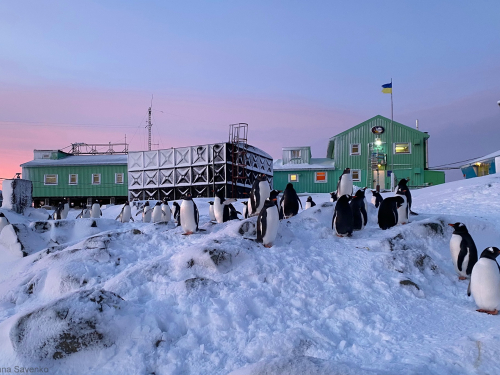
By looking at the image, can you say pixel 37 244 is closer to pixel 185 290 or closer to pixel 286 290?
pixel 185 290

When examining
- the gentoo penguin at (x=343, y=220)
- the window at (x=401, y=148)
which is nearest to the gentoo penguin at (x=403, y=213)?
the gentoo penguin at (x=343, y=220)

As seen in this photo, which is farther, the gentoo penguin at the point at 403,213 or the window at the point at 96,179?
the window at the point at 96,179

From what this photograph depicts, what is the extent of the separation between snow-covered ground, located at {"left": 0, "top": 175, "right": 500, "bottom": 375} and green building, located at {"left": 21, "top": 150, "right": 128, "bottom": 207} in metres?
26.4

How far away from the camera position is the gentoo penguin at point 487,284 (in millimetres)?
5371

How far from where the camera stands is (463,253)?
682 cm

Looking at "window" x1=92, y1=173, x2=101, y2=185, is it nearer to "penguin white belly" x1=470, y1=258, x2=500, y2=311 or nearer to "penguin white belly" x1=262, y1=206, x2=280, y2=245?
"penguin white belly" x1=262, y1=206, x2=280, y2=245

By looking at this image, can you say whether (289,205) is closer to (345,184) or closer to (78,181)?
(345,184)

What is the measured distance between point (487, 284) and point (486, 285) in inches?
0.9

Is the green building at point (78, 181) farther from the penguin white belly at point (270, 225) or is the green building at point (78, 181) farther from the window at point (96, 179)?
the penguin white belly at point (270, 225)

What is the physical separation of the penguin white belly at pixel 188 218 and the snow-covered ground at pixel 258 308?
707 millimetres

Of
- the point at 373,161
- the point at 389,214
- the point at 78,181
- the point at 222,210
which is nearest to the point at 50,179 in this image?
the point at 78,181

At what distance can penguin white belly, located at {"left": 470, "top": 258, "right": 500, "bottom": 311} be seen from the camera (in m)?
5.37

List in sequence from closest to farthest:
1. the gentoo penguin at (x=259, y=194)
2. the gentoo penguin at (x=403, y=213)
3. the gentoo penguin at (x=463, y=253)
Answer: the gentoo penguin at (x=463, y=253), the gentoo penguin at (x=403, y=213), the gentoo penguin at (x=259, y=194)

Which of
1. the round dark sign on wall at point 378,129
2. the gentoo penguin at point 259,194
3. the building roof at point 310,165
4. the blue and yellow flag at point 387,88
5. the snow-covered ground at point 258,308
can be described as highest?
the blue and yellow flag at point 387,88
